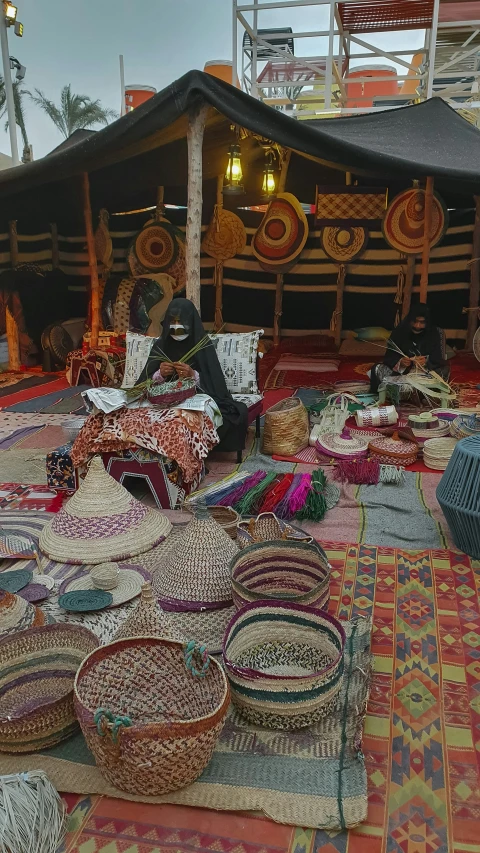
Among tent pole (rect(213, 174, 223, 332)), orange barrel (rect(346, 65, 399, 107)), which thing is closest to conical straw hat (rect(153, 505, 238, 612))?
tent pole (rect(213, 174, 223, 332))

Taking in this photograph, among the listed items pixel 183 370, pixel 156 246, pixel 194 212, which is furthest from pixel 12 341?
pixel 183 370

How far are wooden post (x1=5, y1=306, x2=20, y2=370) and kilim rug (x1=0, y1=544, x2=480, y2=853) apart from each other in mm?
6607

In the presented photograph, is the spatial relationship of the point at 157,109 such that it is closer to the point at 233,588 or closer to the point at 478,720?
the point at 233,588

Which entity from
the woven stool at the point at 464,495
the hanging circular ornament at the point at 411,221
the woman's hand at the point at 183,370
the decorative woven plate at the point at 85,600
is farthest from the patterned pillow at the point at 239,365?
the hanging circular ornament at the point at 411,221

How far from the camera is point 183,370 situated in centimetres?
432

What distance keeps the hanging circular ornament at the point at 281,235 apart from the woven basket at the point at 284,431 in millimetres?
3911

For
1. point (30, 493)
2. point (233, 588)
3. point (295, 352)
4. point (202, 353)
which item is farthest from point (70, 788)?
point (295, 352)

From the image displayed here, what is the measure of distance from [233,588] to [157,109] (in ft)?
11.8

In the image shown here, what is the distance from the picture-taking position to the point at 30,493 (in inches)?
165

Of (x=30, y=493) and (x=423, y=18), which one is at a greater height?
(x=423, y=18)

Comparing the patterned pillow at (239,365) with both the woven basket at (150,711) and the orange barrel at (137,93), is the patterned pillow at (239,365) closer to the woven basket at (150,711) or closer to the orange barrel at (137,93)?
the woven basket at (150,711)

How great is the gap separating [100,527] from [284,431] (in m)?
1.90

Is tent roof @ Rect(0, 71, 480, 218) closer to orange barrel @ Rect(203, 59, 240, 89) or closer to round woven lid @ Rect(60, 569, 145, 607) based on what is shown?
round woven lid @ Rect(60, 569, 145, 607)

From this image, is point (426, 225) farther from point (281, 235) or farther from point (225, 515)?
point (225, 515)
